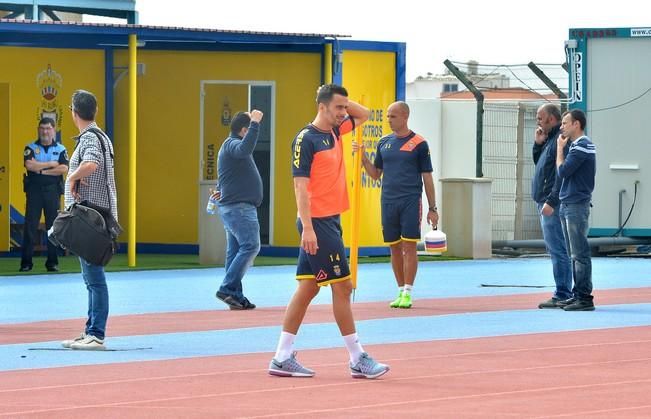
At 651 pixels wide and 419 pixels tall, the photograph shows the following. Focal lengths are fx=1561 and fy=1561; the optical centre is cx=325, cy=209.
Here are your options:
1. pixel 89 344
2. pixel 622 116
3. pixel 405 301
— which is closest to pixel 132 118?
pixel 405 301

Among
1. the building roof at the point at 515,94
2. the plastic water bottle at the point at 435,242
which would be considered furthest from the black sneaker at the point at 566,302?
the building roof at the point at 515,94

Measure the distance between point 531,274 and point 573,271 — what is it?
16.0 ft

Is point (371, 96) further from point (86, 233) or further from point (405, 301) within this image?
point (86, 233)

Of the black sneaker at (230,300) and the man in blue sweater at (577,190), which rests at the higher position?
the man in blue sweater at (577,190)

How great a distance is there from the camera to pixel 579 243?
1500 cm

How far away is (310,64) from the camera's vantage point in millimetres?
21922

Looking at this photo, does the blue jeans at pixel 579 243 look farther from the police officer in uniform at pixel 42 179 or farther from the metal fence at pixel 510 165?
the metal fence at pixel 510 165

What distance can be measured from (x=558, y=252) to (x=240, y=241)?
124 inches

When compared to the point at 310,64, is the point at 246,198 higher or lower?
lower

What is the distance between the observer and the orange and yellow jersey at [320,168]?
1052cm

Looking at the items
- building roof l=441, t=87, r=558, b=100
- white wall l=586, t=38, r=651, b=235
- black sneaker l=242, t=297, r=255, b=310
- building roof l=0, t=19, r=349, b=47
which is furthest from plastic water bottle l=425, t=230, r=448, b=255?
white wall l=586, t=38, r=651, b=235

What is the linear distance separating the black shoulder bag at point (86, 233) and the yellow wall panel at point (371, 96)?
1012 cm

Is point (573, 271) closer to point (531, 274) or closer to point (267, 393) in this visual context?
point (531, 274)

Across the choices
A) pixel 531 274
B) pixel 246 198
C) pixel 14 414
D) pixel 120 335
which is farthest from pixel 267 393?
pixel 531 274
